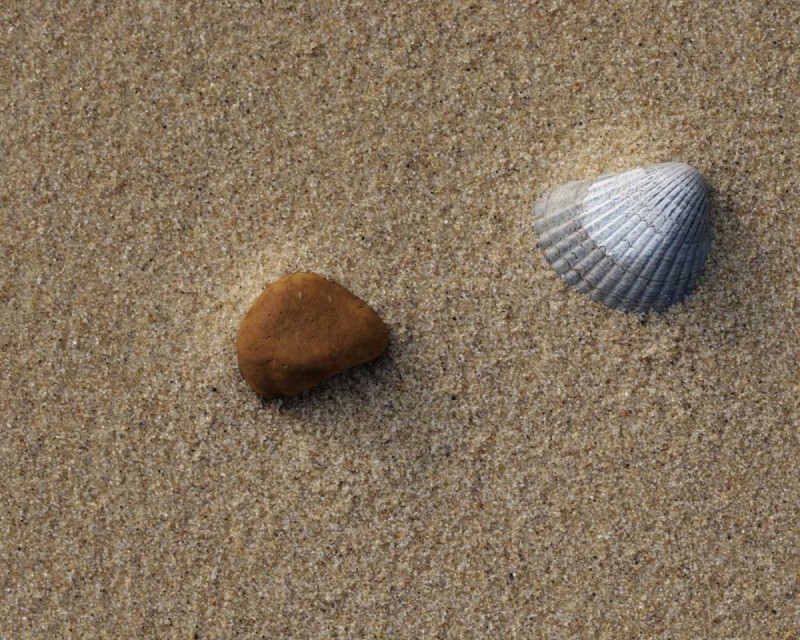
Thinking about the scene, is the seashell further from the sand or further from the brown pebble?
the brown pebble

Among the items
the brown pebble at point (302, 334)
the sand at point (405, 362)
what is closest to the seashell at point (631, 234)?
the sand at point (405, 362)

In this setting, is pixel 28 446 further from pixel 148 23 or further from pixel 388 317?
pixel 148 23

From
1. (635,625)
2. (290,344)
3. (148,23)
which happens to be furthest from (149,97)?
(635,625)

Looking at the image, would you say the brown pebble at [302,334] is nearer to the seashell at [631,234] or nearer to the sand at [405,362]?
the sand at [405,362]

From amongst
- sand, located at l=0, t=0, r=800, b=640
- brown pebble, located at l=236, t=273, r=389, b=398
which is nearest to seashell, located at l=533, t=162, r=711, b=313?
sand, located at l=0, t=0, r=800, b=640

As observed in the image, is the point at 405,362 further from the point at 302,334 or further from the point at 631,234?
the point at 631,234
